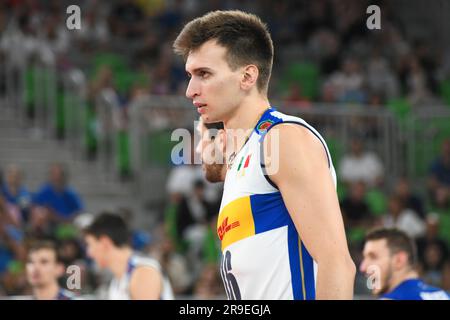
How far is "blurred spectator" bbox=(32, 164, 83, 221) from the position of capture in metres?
12.5

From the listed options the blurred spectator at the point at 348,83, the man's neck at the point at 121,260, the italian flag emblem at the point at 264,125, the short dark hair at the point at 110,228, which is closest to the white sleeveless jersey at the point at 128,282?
the man's neck at the point at 121,260

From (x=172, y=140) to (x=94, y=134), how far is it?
1.68 m

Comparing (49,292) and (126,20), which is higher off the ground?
(126,20)

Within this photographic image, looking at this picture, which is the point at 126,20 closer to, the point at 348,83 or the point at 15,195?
the point at 348,83

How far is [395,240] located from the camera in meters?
6.55

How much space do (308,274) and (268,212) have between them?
0.25 meters

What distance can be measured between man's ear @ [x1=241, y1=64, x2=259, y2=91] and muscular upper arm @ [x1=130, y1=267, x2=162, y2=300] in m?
3.56

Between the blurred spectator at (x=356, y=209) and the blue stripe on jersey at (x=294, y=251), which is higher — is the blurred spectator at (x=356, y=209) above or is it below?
below

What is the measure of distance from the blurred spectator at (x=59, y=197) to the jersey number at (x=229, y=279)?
30.2 ft

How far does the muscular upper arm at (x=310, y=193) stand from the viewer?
3.06 m

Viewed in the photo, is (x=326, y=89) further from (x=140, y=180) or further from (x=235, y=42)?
(x=235, y=42)

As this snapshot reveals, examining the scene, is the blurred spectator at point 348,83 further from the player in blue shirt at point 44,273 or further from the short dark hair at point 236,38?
the short dark hair at point 236,38

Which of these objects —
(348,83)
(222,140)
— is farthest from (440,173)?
(222,140)

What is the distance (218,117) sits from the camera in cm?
353
